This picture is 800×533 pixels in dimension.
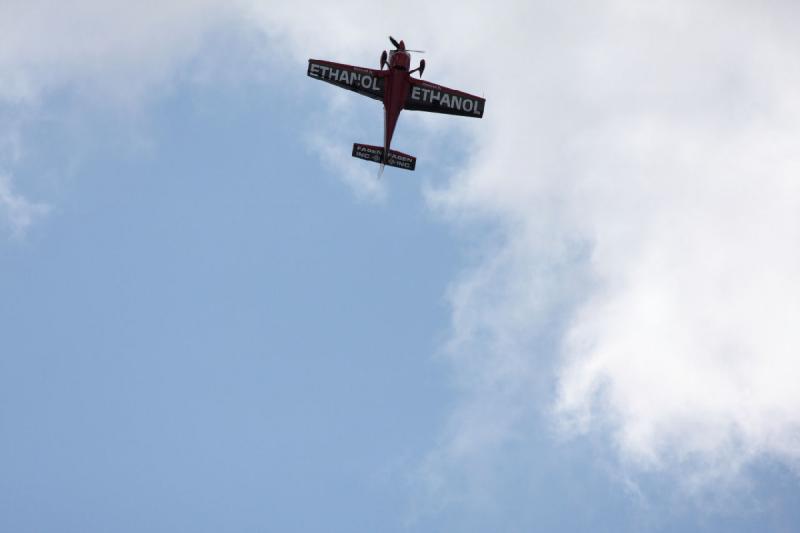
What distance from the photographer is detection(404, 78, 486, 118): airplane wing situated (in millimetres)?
91062

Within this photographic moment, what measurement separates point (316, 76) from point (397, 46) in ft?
25.8

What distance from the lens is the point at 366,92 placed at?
91688 mm

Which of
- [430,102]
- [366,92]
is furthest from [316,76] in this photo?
[430,102]

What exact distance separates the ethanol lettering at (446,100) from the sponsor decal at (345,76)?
377cm

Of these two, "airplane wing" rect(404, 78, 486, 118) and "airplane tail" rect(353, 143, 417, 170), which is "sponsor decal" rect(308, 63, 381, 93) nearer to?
"airplane wing" rect(404, 78, 486, 118)

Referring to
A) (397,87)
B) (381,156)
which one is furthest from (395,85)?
(381,156)

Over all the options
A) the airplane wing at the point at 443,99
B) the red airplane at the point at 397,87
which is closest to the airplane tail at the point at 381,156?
the red airplane at the point at 397,87

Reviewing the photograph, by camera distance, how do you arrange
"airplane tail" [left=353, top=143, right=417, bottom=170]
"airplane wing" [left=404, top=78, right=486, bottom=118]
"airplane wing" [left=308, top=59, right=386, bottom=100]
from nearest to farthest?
"airplane wing" [left=308, top=59, right=386, bottom=100] → "airplane wing" [left=404, top=78, right=486, bottom=118] → "airplane tail" [left=353, top=143, right=417, bottom=170]

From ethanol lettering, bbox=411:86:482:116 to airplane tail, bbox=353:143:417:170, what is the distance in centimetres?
664

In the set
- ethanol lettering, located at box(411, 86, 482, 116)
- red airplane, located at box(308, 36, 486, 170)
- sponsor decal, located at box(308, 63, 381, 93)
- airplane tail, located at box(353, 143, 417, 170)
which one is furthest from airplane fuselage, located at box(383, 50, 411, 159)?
airplane tail, located at box(353, 143, 417, 170)

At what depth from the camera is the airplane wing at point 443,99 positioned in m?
91.1

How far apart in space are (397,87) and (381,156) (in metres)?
7.82

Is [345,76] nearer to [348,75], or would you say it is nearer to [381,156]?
[348,75]

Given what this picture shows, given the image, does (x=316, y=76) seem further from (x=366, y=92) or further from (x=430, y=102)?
(x=430, y=102)
